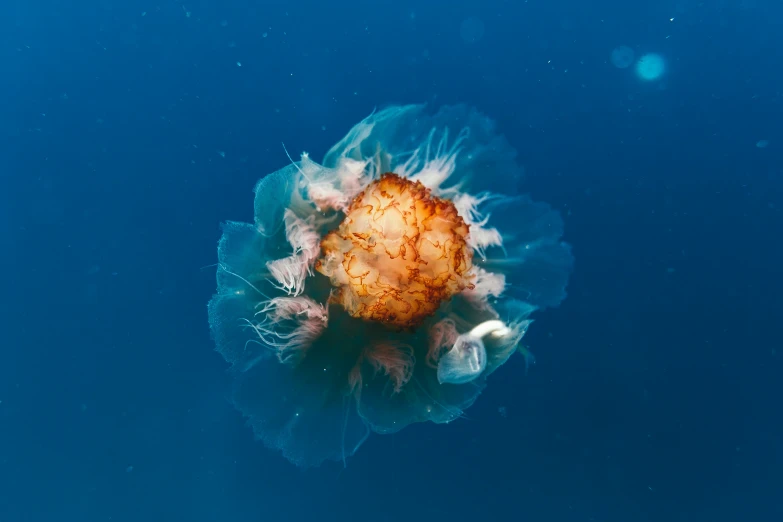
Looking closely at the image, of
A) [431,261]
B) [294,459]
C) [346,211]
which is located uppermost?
[346,211]

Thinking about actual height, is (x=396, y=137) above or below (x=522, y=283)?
above

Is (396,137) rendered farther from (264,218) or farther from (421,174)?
(264,218)

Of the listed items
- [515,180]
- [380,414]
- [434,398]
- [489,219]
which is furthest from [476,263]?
[380,414]

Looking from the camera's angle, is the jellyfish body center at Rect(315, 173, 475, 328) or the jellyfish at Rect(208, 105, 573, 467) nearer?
the jellyfish body center at Rect(315, 173, 475, 328)

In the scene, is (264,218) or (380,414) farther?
(380,414)

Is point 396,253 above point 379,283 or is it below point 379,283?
above
